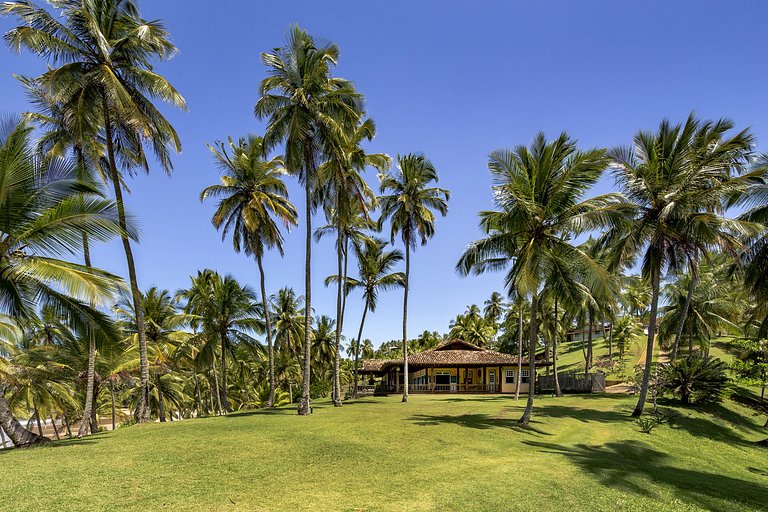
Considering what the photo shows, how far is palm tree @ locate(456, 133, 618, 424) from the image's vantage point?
17.6 meters

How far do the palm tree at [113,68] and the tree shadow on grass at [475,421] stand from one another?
12170mm

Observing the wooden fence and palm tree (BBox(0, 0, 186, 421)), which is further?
the wooden fence

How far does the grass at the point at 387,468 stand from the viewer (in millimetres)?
7828

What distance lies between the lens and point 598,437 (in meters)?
16.5

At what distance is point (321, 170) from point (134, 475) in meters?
16.9

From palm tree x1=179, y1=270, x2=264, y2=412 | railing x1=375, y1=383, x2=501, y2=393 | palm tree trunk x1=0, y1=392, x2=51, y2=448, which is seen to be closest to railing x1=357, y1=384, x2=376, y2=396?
railing x1=375, y1=383, x2=501, y2=393

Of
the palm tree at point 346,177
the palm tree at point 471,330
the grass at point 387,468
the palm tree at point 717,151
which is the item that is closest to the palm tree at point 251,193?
the palm tree at point 346,177

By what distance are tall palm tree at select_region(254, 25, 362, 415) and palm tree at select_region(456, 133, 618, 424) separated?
26.6ft

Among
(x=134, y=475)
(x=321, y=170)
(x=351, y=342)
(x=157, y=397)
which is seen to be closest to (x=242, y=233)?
(x=321, y=170)

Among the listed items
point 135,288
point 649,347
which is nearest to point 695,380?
point 649,347

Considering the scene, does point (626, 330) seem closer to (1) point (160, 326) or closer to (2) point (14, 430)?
(1) point (160, 326)

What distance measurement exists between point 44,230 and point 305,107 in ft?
41.5

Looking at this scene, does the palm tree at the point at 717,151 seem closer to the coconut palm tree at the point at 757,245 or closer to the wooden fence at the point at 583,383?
the coconut palm tree at the point at 757,245

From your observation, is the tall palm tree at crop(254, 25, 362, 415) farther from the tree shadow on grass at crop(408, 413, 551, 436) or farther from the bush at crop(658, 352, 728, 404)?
the bush at crop(658, 352, 728, 404)
